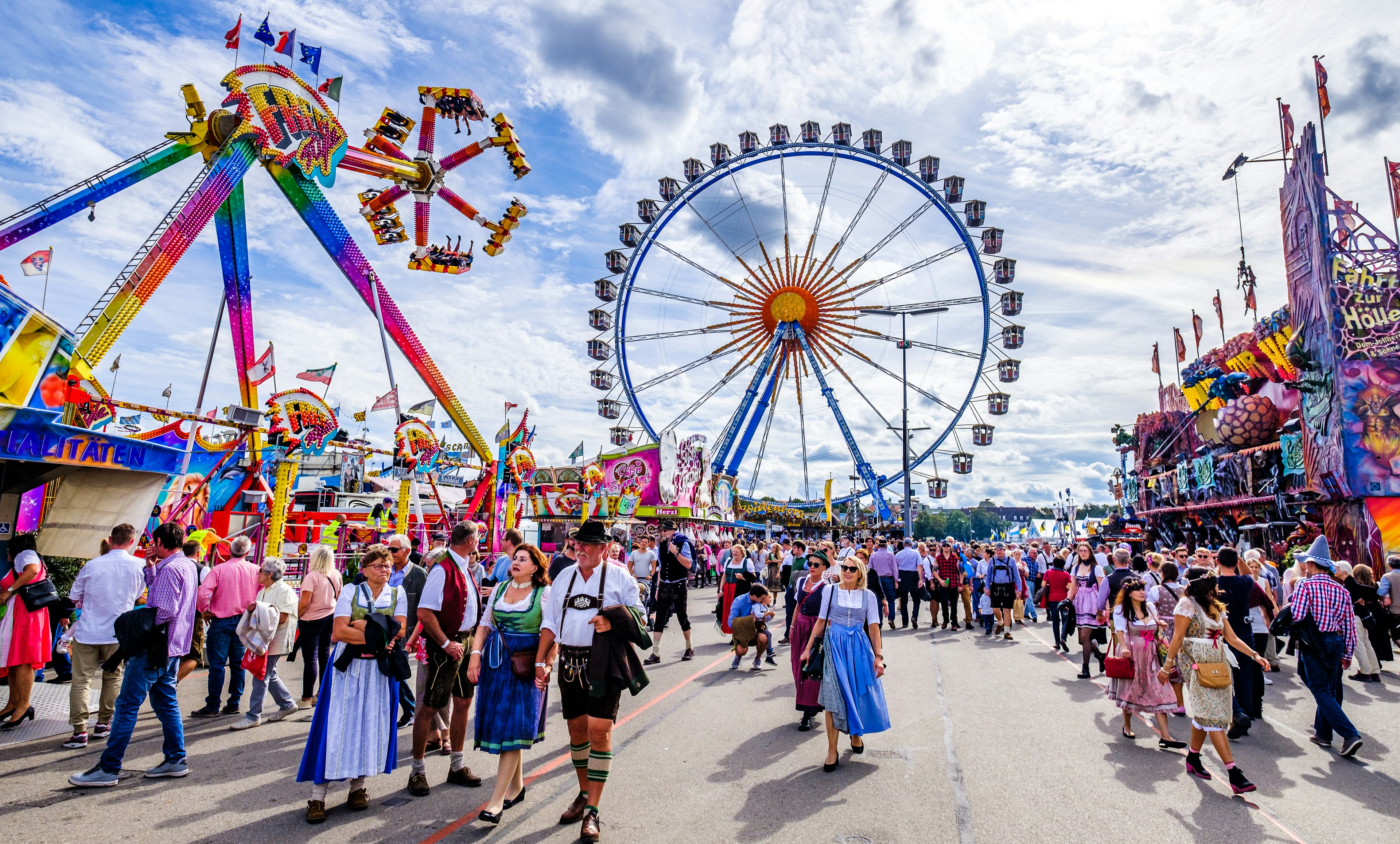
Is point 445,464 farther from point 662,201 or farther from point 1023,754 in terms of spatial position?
point 1023,754

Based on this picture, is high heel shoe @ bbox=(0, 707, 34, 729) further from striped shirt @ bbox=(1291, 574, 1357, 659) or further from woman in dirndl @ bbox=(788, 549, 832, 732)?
striped shirt @ bbox=(1291, 574, 1357, 659)

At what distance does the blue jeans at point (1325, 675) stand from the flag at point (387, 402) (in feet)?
55.3

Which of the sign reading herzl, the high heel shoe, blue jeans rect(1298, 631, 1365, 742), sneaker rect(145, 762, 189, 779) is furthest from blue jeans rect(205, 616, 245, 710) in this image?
the sign reading herzl

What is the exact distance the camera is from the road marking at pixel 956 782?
4270mm

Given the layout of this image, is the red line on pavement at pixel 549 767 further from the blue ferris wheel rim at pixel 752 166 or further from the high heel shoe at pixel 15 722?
the blue ferris wheel rim at pixel 752 166

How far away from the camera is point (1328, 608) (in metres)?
6.39

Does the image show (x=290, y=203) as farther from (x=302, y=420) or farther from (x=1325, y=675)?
(x=1325, y=675)

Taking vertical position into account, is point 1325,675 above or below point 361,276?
below

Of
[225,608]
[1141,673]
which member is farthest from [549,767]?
[1141,673]

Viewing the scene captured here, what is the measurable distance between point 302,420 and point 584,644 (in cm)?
1365

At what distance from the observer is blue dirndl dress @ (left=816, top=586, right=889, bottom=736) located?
563cm

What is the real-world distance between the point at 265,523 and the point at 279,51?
9.69m

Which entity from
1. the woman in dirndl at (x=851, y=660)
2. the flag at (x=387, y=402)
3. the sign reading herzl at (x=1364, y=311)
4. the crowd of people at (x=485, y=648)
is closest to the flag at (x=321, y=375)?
the flag at (x=387, y=402)

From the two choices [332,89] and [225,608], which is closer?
[225,608]
